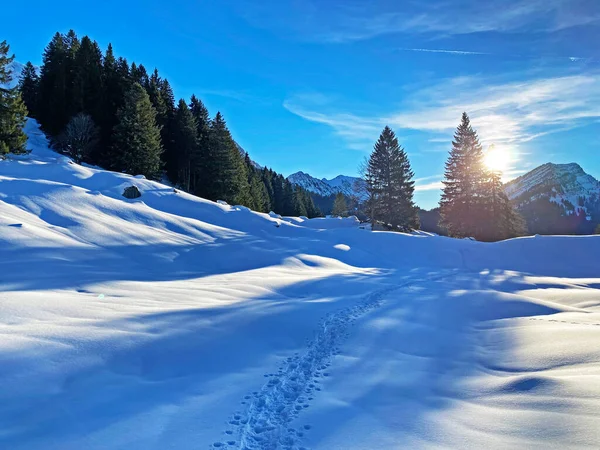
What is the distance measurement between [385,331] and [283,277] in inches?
205

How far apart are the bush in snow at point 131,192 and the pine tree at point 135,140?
36.0 feet

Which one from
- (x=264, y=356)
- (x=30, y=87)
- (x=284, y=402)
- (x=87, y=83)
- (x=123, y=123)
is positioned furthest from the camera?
(x=30, y=87)

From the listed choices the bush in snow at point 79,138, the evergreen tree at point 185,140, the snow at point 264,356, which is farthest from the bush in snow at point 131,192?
the evergreen tree at point 185,140

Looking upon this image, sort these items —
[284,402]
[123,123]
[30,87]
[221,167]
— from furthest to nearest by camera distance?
[30,87] → [221,167] → [123,123] → [284,402]

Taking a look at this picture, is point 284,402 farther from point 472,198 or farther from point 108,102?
point 108,102

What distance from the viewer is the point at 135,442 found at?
3.02 m

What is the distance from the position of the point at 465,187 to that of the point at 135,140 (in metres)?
29.9

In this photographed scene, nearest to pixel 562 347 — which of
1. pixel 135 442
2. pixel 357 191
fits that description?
pixel 135 442

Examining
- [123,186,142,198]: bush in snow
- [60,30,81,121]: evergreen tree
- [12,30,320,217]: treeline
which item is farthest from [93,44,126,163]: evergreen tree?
[123,186,142,198]: bush in snow

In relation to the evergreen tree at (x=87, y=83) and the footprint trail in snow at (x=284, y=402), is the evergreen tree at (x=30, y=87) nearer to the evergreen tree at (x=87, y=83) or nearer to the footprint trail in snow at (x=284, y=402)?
the evergreen tree at (x=87, y=83)

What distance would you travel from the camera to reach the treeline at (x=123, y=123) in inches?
1151

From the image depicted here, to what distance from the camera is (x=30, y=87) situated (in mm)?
43562

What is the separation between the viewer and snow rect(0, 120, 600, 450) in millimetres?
3240

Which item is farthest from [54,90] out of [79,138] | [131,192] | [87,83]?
[131,192]
